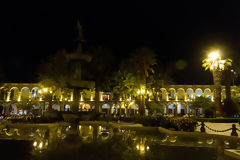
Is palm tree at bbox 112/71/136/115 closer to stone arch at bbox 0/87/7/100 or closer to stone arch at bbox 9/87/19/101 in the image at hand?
stone arch at bbox 9/87/19/101

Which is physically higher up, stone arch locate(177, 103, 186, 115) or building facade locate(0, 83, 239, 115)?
building facade locate(0, 83, 239, 115)

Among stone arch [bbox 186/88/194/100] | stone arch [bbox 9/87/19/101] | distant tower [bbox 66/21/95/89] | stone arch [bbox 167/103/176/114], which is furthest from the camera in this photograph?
stone arch [bbox 9/87/19/101]

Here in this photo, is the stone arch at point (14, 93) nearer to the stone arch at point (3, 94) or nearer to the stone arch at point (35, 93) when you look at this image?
the stone arch at point (3, 94)

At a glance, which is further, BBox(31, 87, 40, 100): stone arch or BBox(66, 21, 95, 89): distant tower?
BBox(31, 87, 40, 100): stone arch

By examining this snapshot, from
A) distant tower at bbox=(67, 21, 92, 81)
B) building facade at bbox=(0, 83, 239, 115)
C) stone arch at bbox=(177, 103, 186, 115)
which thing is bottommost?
stone arch at bbox=(177, 103, 186, 115)

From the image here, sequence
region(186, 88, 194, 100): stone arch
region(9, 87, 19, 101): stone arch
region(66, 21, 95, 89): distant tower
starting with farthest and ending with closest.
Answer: region(9, 87, 19, 101): stone arch < region(186, 88, 194, 100): stone arch < region(66, 21, 95, 89): distant tower

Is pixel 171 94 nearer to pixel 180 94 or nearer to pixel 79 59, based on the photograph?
pixel 180 94

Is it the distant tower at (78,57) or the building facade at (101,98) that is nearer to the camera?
the distant tower at (78,57)

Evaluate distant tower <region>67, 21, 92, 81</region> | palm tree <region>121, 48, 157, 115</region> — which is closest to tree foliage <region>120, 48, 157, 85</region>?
palm tree <region>121, 48, 157, 115</region>

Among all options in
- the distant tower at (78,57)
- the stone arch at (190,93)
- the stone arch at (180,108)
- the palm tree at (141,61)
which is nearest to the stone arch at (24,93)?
the palm tree at (141,61)

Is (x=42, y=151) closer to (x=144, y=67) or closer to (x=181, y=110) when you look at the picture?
(x=144, y=67)

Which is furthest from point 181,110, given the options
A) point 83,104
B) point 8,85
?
point 8,85

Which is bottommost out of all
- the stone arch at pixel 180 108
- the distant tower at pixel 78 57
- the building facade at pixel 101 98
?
the stone arch at pixel 180 108

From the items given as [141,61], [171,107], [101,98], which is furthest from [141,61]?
[171,107]
